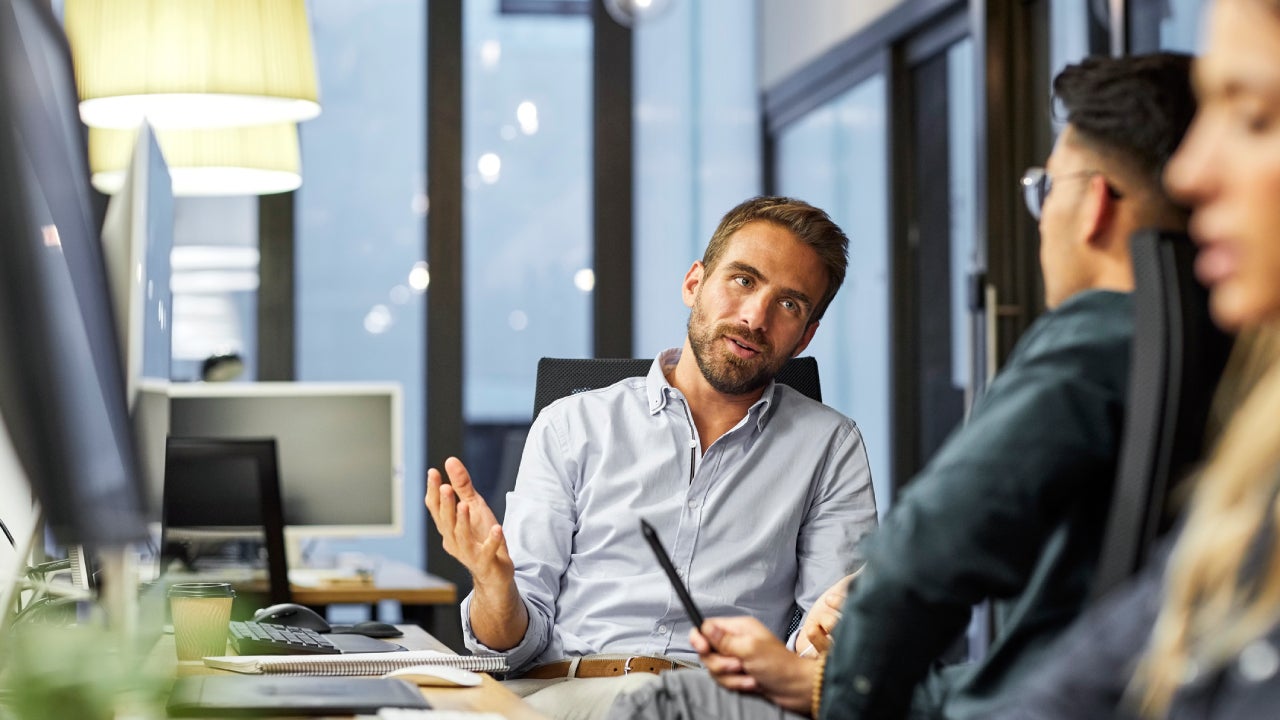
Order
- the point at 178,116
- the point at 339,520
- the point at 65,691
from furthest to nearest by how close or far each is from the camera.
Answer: the point at 339,520 < the point at 178,116 < the point at 65,691

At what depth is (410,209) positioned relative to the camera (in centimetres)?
527

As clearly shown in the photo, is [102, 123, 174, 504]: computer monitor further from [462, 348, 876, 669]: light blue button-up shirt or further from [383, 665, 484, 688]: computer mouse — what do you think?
[462, 348, 876, 669]: light blue button-up shirt

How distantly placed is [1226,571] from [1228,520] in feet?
0.10

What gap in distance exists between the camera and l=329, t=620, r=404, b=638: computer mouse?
2.13 m

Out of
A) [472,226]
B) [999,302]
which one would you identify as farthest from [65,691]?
[472,226]

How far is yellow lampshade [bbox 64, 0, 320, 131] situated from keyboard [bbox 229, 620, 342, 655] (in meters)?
1.02

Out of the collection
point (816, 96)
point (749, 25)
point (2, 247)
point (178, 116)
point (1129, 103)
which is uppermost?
point (749, 25)

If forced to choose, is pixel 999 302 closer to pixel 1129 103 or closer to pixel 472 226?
pixel 472 226

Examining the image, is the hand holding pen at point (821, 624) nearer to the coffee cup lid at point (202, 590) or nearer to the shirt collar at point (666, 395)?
the shirt collar at point (666, 395)

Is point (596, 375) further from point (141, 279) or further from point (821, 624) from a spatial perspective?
point (141, 279)

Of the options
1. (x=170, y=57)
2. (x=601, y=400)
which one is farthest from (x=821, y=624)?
(x=170, y=57)

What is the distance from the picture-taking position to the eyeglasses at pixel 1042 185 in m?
1.33

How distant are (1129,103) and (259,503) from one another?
8.28ft

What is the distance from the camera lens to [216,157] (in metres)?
3.11
